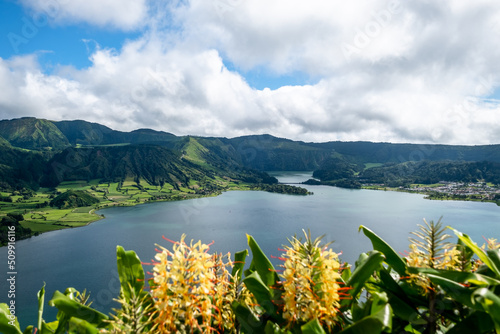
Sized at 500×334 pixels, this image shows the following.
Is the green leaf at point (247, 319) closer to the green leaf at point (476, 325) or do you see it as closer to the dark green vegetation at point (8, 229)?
the green leaf at point (476, 325)

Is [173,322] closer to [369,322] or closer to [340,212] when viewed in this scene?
[369,322]

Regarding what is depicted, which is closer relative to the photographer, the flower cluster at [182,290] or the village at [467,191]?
the flower cluster at [182,290]

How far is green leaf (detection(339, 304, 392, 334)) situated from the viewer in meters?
1.13

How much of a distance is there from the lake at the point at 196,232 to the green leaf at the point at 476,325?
3311 cm

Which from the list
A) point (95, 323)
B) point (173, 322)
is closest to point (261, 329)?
point (173, 322)

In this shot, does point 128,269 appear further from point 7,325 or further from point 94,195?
point 94,195

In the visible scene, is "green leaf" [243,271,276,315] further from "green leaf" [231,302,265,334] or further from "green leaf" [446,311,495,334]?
"green leaf" [446,311,495,334]

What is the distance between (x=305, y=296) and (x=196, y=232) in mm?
73592

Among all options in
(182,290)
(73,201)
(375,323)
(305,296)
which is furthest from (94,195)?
(375,323)

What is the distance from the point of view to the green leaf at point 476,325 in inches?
52.9

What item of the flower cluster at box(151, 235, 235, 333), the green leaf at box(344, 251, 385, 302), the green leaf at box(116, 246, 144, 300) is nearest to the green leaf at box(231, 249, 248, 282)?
the flower cluster at box(151, 235, 235, 333)

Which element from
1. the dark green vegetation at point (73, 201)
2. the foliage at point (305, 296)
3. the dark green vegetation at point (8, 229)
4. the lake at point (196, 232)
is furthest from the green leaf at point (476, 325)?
the dark green vegetation at point (73, 201)

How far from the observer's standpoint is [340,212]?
91.2m

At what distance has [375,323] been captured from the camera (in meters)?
1.17
